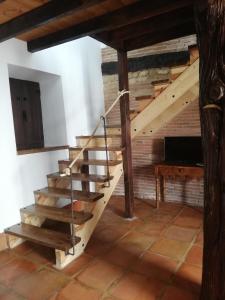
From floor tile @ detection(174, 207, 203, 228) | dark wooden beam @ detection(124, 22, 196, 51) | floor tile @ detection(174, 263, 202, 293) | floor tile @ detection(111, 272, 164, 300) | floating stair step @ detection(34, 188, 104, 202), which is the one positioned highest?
dark wooden beam @ detection(124, 22, 196, 51)

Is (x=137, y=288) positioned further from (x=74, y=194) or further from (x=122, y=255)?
(x=74, y=194)

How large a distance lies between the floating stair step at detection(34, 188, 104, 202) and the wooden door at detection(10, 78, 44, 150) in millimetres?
934

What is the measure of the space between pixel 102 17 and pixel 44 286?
2572 mm

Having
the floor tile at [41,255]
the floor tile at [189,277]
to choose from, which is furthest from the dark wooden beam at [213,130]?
the floor tile at [41,255]

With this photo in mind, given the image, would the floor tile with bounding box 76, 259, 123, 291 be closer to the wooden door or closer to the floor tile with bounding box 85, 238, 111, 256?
the floor tile with bounding box 85, 238, 111, 256

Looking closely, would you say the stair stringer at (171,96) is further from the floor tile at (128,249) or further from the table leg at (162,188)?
the floor tile at (128,249)

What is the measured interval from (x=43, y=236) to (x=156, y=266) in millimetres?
1204

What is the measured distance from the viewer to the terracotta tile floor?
76.0 inches

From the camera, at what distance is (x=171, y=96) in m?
3.09

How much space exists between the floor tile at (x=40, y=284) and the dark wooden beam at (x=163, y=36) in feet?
9.12

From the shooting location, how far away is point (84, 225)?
2500 mm

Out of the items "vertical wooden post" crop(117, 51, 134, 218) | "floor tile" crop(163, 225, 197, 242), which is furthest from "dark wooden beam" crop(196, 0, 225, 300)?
"vertical wooden post" crop(117, 51, 134, 218)

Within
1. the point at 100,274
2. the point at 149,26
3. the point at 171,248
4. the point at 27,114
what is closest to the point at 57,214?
the point at 100,274

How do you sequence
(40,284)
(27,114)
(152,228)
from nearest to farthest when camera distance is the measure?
(40,284), (152,228), (27,114)
